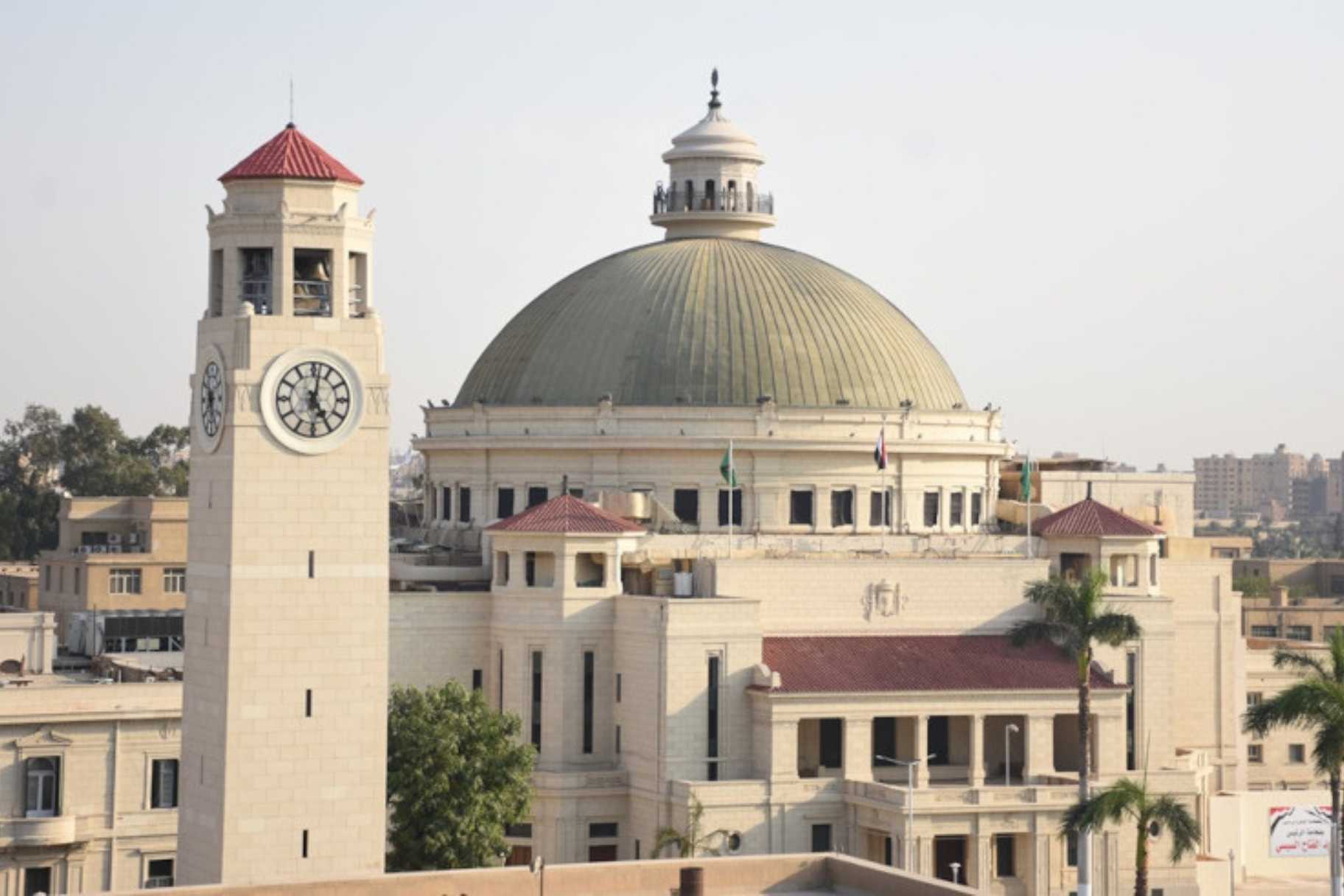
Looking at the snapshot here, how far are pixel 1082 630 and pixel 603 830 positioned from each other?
17121 millimetres

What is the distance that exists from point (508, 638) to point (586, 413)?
12113 millimetres

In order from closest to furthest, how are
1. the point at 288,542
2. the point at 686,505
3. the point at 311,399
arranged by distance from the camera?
the point at 288,542 < the point at 311,399 < the point at 686,505

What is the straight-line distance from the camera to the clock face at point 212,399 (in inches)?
2810

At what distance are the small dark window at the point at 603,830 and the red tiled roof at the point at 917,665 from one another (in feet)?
23.7

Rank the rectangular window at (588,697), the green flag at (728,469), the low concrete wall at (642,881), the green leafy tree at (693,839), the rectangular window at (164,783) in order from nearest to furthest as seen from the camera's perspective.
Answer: the low concrete wall at (642,881), the rectangular window at (164,783), the green leafy tree at (693,839), the rectangular window at (588,697), the green flag at (728,469)

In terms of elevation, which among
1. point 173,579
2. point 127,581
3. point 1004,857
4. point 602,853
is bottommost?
point 602,853

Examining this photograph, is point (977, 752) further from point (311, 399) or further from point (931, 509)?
point (311, 399)

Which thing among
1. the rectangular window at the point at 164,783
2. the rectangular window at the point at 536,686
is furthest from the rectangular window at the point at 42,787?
the rectangular window at the point at 536,686

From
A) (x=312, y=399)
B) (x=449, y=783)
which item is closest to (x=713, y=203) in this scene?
(x=449, y=783)

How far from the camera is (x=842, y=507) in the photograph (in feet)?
352

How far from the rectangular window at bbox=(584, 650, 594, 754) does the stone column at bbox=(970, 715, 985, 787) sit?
1279cm

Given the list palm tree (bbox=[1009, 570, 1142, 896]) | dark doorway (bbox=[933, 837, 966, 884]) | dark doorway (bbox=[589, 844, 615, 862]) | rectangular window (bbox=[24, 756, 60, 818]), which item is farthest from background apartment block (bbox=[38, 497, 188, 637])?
dark doorway (bbox=[933, 837, 966, 884])

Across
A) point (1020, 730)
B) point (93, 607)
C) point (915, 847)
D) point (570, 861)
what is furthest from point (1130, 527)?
point (93, 607)

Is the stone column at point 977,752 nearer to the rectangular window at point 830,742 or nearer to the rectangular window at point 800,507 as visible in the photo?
the rectangular window at point 830,742
